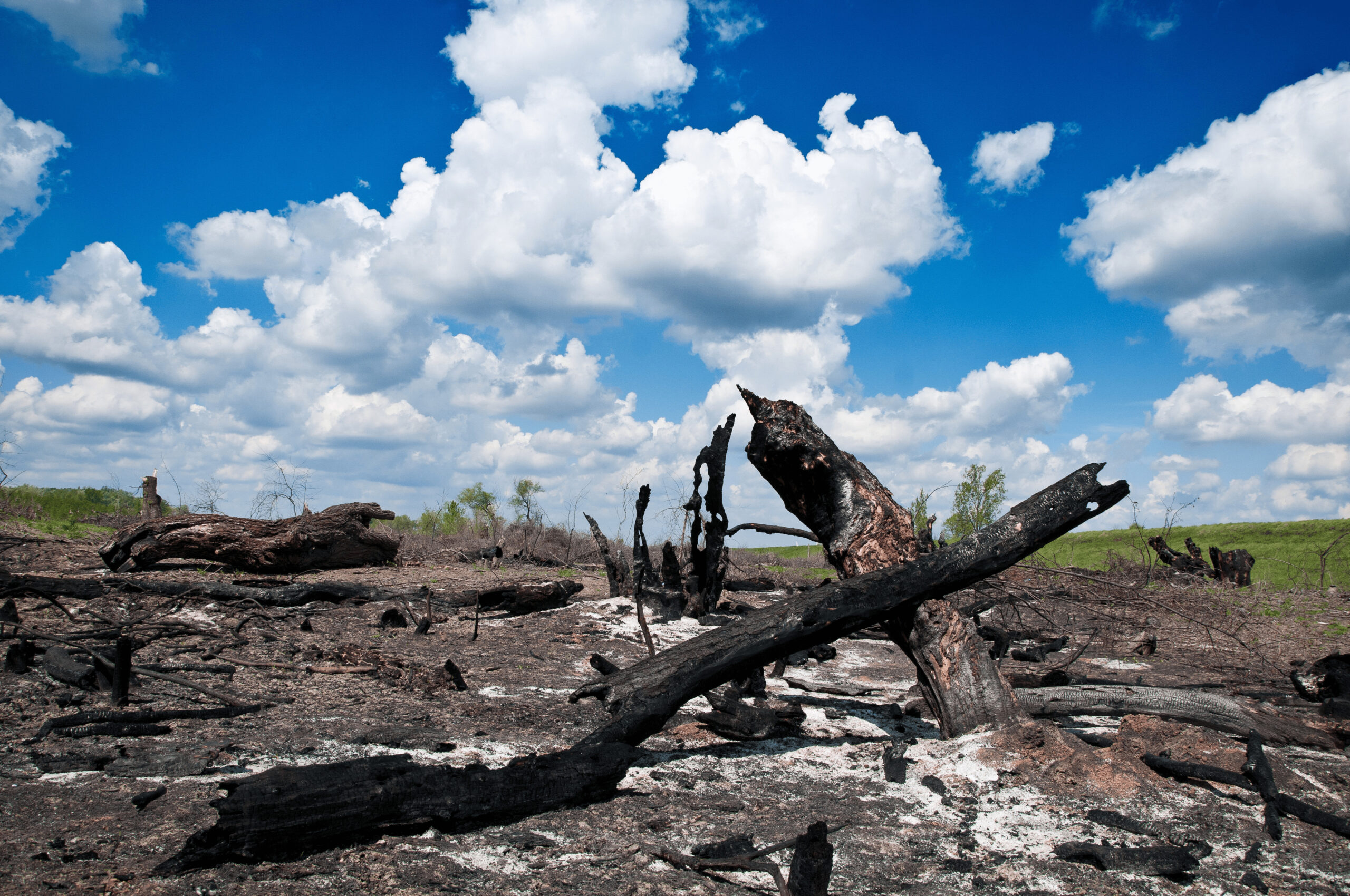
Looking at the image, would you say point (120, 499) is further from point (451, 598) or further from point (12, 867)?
point (12, 867)

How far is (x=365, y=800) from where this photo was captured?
3098mm

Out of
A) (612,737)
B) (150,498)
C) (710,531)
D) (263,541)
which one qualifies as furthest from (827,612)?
(150,498)

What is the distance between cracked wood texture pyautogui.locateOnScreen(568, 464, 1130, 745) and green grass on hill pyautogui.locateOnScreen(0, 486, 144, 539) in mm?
15906

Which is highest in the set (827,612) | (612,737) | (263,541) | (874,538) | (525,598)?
(874,538)

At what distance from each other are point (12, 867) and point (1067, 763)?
5016 mm

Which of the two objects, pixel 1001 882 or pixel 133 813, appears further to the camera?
pixel 133 813

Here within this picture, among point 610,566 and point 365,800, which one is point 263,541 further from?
point 365,800

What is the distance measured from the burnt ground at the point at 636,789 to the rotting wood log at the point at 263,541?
511 cm

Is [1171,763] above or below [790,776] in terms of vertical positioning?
above

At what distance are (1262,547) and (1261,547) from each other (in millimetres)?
34

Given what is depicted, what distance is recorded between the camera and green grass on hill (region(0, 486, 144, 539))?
16.1 meters

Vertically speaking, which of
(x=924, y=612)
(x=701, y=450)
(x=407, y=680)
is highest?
(x=701, y=450)

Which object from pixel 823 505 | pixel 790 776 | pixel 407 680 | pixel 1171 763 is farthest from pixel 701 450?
pixel 1171 763

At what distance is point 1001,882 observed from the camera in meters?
3.10
